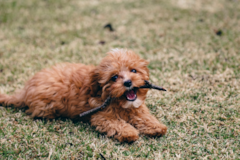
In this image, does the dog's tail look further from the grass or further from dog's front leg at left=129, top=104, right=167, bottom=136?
dog's front leg at left=129, top=104, right=167, bottom=136

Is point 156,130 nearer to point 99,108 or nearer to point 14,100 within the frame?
point 99,108

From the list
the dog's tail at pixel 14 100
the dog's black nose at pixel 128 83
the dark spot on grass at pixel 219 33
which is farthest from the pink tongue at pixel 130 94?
the dark spot on grass at pixel 219 33

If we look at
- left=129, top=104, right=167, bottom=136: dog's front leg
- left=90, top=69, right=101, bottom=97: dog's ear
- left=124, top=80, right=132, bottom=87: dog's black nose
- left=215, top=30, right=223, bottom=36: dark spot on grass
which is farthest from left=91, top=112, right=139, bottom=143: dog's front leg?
left=215, top=30, right=223, bottom=36: dark spot on grass

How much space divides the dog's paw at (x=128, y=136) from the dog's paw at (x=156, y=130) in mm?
186

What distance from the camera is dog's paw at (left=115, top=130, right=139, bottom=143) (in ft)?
9.33

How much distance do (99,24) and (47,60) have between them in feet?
7.78

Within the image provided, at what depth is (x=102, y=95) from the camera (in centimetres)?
303

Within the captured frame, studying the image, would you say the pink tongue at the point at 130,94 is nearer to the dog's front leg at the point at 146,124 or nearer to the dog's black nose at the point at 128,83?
the dog's black nose at the point at 128,83

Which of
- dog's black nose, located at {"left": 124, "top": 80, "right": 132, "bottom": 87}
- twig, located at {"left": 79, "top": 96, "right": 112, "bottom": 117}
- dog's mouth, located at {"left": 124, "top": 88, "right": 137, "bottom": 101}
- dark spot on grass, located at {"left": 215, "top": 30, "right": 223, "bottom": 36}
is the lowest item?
twig, located at {"left": 79, "top": 96, "right": 112, "bottom": 117}

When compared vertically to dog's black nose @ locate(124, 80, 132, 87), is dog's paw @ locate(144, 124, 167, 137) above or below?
below

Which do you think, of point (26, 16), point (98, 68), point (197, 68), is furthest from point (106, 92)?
point (26, 16)

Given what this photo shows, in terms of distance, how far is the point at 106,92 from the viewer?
3.01m

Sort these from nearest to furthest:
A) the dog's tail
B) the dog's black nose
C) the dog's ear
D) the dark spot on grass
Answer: the dog's black nose, the dog's ear, the dog's tail, the dark spot on grass

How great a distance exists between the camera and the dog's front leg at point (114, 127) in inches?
113
